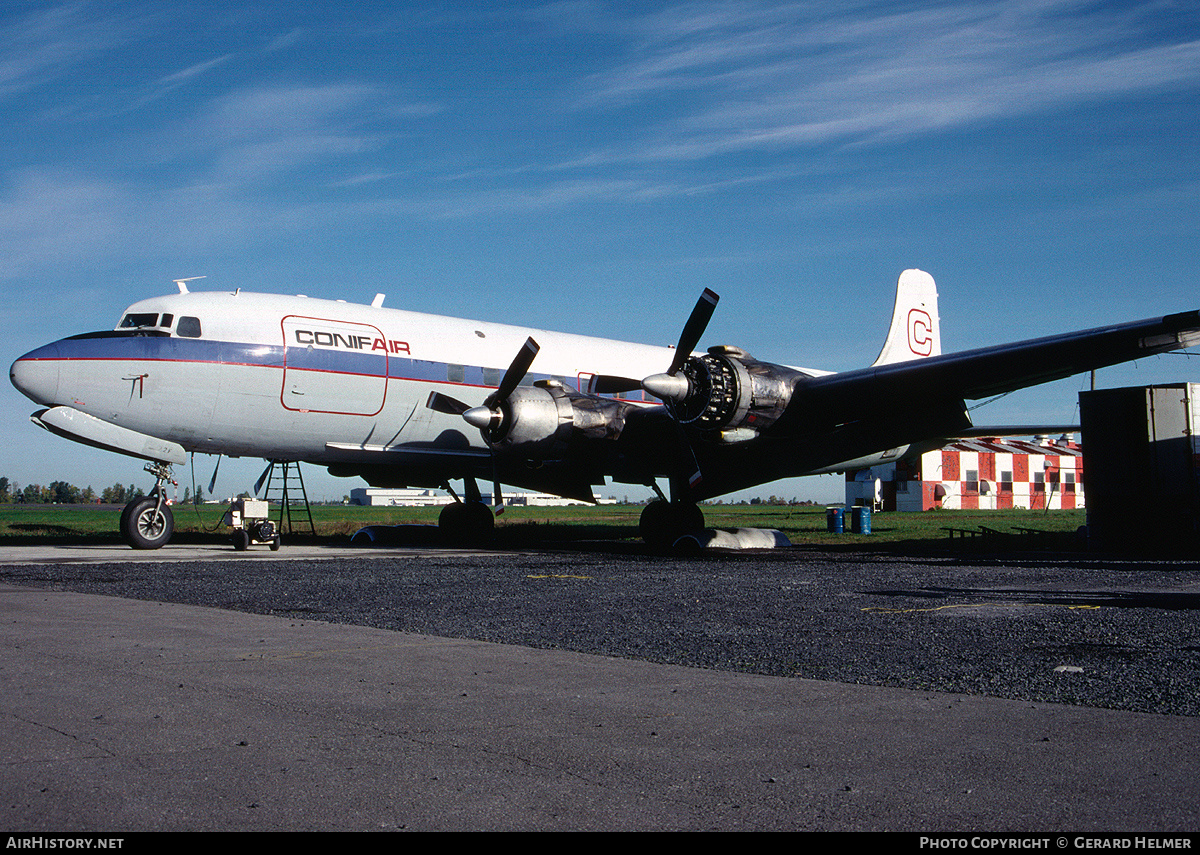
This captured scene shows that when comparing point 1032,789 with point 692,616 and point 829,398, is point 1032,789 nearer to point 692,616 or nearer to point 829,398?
point 692,616

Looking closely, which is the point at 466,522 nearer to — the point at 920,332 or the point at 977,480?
the point at 920,332

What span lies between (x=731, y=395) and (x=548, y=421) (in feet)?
12.0

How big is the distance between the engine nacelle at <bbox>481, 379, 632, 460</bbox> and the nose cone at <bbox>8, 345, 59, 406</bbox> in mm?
7798

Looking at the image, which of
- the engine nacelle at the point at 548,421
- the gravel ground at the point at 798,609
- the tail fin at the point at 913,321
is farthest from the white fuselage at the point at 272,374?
the tail fin at the point at 913,321

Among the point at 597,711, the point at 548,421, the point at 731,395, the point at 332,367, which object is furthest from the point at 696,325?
the point at 597,711

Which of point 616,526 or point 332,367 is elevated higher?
point 332,367

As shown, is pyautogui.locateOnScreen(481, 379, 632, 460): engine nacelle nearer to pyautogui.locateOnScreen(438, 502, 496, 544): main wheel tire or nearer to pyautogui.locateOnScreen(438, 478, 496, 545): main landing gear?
pyautogui.locateOnScreen(438, 478, 496, 545): main landing gear

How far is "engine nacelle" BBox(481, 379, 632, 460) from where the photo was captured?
19.1 meters

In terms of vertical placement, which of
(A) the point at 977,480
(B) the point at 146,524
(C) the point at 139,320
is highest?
(C) the point at 139,320

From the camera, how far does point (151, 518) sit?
1900 centimetres

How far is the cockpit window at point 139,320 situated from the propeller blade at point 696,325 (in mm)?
10000

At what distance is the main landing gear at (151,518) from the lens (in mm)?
18719

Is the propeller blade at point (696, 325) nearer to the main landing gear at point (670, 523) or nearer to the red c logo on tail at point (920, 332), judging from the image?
the main landing gear at point (670, 523)

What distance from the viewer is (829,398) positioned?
61.9 feet
